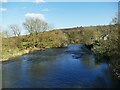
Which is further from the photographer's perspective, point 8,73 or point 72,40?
point 72,40

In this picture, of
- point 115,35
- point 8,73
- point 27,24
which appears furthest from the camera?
point 27,24

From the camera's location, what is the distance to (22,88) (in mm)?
19859

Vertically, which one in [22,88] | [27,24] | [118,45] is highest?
[27,24]

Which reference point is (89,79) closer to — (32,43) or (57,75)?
(57,75)

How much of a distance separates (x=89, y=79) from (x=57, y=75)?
3813 mm

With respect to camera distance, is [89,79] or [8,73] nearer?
[89,79]

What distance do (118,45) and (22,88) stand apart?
9.19m

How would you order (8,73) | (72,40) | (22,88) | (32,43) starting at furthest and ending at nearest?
(72,40) → (32,43) → (8,73) → (22,88)

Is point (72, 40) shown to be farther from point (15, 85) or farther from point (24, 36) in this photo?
point (15, 85)

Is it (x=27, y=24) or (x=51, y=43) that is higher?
(x=27, y=24)

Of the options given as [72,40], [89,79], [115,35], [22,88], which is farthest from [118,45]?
[72,40]

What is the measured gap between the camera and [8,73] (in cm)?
2681

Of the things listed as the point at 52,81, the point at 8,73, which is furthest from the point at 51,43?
the point at 52,81

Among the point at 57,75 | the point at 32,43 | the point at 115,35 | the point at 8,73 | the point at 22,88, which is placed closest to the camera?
the point at 22,88
